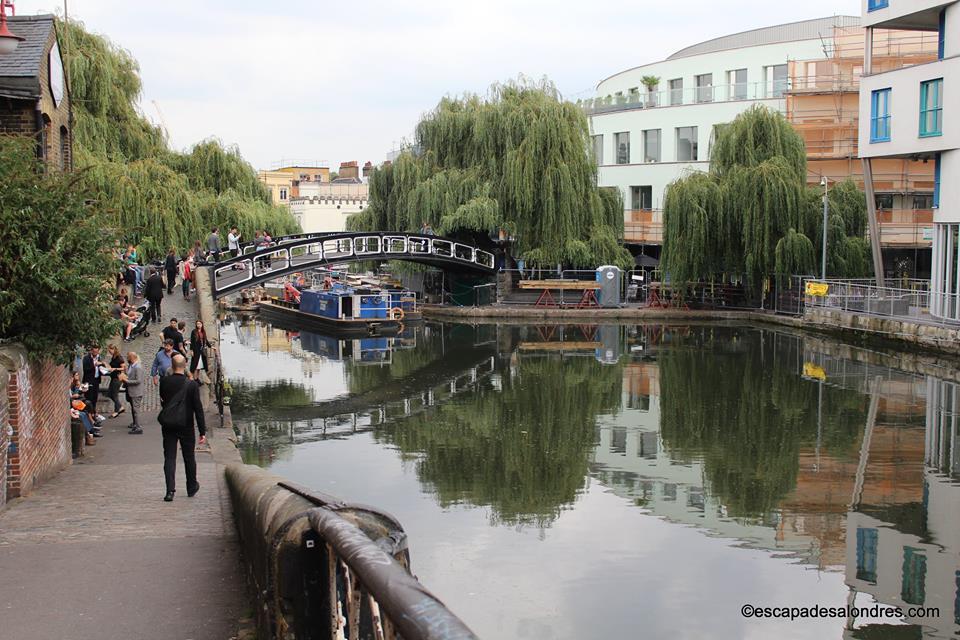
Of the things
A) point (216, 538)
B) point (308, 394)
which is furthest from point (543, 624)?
point (308, 394)

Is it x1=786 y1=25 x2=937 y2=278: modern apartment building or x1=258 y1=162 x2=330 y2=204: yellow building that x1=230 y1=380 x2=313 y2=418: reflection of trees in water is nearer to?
x1=786 y1=25 x2=937 y2=278: modern apartment building

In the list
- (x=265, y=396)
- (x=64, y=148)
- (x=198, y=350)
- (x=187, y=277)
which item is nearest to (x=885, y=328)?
(x=265, y=396)

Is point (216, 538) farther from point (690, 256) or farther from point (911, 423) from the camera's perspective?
point (690, 256)

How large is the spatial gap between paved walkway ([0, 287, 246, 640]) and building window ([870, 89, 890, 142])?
26761mm

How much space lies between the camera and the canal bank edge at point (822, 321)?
1097 inches

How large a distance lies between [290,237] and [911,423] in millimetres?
28543

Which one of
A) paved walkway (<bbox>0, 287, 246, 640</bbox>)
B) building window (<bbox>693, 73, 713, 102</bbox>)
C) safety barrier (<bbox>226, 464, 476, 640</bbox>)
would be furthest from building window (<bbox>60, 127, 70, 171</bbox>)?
building window (<bbox>693, 73, 713, 102</bbox>)

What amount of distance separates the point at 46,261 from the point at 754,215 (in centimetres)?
3150

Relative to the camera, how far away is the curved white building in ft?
162

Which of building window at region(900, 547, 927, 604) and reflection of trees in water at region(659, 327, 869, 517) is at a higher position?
reflection of trees in water at region(659, 327, 869, 517)

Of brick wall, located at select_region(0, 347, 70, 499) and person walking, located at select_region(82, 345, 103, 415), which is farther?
person walking, located at select_region(82, 345, 103, 415)

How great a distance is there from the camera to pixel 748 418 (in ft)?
69.2

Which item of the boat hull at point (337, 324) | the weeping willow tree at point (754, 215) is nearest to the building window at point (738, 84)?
the weeping willow tree at point (754, 215)

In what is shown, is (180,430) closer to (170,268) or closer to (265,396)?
(265,396)
